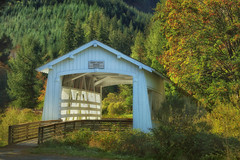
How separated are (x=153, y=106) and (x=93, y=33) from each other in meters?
46.8

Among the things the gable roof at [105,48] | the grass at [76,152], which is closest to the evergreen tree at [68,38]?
the gable roof at [105,48]

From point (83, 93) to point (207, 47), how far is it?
31.9 feet

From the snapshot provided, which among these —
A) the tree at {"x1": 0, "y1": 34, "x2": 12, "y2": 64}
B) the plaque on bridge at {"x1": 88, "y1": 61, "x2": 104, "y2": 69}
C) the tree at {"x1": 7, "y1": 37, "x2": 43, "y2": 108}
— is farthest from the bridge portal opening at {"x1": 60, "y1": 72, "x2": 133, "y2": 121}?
the tree at {"x1": 7, "y1": 37, "x2": 43, "y2": 108}

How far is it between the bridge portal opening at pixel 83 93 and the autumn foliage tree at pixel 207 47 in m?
4.72

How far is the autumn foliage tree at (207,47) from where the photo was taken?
15336mm

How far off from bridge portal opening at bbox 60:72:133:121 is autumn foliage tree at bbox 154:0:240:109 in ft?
15.5

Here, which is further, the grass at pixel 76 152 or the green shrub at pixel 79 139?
the green shrub at pixel 79 139

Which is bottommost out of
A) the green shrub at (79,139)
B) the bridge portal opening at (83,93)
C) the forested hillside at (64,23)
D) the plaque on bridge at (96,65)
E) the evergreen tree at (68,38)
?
the green shrub at (79,139)

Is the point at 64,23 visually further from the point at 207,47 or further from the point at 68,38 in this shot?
the point at 207,47

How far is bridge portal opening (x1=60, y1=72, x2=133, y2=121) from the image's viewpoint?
59.2 ft

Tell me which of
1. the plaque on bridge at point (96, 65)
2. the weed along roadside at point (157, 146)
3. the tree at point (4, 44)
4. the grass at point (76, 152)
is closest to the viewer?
the weed along roadside at point (157, 146)

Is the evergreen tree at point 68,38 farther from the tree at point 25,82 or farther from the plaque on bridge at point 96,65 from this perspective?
the plaque on bridge at point 96,65

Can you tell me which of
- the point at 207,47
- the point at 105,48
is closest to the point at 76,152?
the point at 105,48

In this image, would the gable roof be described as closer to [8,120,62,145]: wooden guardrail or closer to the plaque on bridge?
the plaque on bridge
